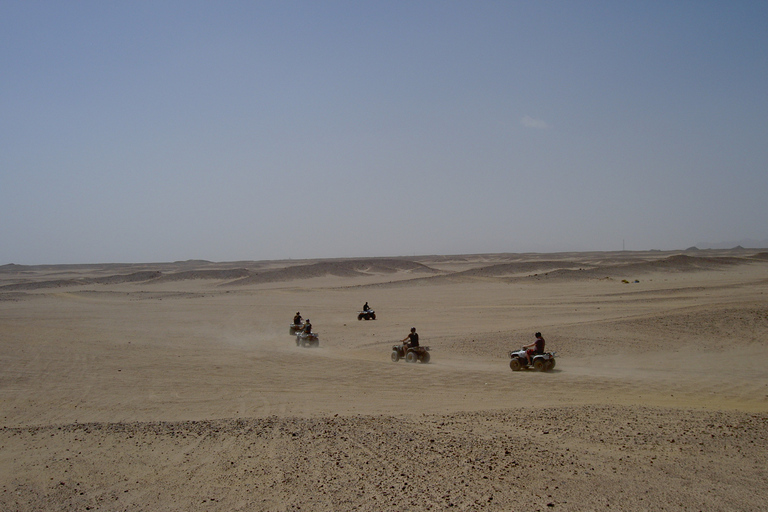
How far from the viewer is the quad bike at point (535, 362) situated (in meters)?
17.4

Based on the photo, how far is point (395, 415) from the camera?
37.3 ft

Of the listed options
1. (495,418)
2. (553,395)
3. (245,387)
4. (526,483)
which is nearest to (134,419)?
(245,387)

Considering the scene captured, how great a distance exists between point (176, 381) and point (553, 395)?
10.7 m

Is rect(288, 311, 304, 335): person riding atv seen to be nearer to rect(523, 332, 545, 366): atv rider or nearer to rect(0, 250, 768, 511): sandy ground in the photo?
rect(0, 250, 768, 511): sandy ground

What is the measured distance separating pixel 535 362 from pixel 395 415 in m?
7.49

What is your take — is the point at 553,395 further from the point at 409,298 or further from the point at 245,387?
the point at 409,298

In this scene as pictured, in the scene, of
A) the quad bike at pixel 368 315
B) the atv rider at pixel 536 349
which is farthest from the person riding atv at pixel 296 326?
the atv rider at pixel 536 349

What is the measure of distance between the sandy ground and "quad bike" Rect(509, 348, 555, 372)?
0.48m

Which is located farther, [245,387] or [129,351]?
[129,351]

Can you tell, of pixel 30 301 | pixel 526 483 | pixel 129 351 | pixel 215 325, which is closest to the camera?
pixel 526 483

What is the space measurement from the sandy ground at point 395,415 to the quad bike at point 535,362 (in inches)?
19.1

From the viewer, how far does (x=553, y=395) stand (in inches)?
550

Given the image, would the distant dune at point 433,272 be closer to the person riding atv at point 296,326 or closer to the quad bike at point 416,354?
the person riding atv at point 296,326

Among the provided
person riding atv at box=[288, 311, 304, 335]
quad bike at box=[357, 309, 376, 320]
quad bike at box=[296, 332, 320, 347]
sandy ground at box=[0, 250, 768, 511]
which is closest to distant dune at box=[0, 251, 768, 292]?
quad bike at box=[357, 309, 376, 320]
